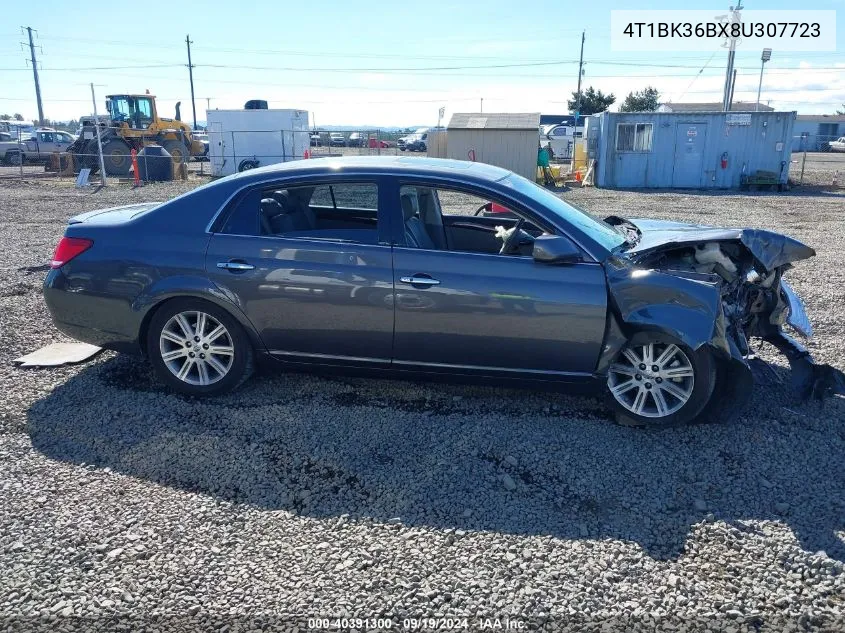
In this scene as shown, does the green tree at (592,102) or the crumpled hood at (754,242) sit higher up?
the green tree at (592,102)

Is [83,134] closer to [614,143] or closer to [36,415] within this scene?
[614,143]

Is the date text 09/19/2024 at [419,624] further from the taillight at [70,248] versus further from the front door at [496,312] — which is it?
the taillight at [70,248]

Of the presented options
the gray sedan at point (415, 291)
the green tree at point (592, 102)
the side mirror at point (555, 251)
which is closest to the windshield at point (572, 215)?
the gray sedan at point (415, 291)

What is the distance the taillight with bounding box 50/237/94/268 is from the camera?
4695 millimetres

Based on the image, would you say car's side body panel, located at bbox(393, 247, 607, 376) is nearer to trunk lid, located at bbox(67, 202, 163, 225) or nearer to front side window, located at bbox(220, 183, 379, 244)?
front side window, located at bbox(220, 183, 379, 244)

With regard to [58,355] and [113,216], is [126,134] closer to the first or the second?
[58,355]

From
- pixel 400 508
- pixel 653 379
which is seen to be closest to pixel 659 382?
pixel 653 379

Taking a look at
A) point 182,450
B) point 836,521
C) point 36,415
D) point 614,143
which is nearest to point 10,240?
point 36,415

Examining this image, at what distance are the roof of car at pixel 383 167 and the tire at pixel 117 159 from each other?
957 inches

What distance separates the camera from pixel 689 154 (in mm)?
21766

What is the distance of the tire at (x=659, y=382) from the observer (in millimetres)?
4180

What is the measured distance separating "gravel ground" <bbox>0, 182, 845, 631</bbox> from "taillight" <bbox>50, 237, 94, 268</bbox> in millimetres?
924

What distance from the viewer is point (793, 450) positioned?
4051mm

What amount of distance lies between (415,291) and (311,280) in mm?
691
